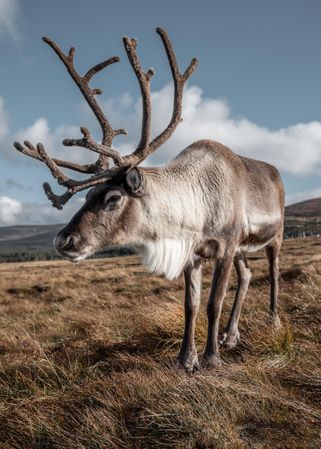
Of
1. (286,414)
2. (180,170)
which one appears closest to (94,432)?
(286,414)

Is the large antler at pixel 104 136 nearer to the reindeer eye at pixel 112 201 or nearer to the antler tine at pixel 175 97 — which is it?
the antler tine at pixel 175 97

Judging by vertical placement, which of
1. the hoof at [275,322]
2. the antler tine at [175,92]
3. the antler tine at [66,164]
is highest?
the antler tine at [175,92]

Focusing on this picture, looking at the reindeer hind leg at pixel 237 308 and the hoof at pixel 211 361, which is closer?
the hoof at pixel 211 361

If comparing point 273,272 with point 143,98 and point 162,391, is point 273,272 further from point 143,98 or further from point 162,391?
point 162,391

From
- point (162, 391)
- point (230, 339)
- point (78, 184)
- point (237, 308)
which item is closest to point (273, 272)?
point (237, 308)

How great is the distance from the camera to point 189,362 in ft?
19.6

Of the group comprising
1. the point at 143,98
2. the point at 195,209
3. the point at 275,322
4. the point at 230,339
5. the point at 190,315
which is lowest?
the point at 230,339

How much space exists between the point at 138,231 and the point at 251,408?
2.56 metres

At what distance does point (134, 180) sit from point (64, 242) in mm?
1077

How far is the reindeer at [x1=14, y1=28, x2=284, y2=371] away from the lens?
5547 mm

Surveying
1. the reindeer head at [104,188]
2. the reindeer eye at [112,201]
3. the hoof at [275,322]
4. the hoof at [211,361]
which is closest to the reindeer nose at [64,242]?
the reindeer head at [104,188]

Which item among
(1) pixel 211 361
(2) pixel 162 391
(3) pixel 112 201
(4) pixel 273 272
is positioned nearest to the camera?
(2) pixel 162 391

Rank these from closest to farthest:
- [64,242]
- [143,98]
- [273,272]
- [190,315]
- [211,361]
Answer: [64,242] < [211,361] < [143,98] < [190,315] < [273,272]

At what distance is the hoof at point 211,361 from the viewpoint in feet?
18.9
